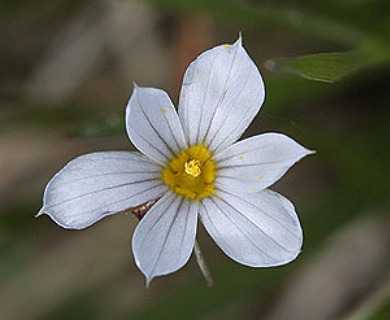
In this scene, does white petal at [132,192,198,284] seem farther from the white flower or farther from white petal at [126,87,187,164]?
white petal at [126,87,187,164]

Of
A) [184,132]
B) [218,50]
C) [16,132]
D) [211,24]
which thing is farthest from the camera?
[211,24]

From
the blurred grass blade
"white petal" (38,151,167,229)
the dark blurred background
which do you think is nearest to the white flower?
"white petal" (38,151,167,229)

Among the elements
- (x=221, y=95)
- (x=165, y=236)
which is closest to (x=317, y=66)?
(x=221, y=95)

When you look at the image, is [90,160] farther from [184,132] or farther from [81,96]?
[81,96]

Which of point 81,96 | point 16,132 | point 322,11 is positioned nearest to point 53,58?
point 81,96

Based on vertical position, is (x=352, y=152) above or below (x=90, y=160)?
below

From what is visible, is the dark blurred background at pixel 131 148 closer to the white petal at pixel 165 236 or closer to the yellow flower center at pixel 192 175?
the yellow flower center at pixel 192 175

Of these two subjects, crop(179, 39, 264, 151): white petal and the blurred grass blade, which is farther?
the blurred grass blade

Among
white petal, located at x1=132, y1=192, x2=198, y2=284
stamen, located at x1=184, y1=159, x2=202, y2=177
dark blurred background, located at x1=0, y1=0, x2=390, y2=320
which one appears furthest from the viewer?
dark blurred background, located at x1=0, y1=0, x2=390, y2=320

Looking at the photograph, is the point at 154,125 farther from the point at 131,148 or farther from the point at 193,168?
the point at 131,148
